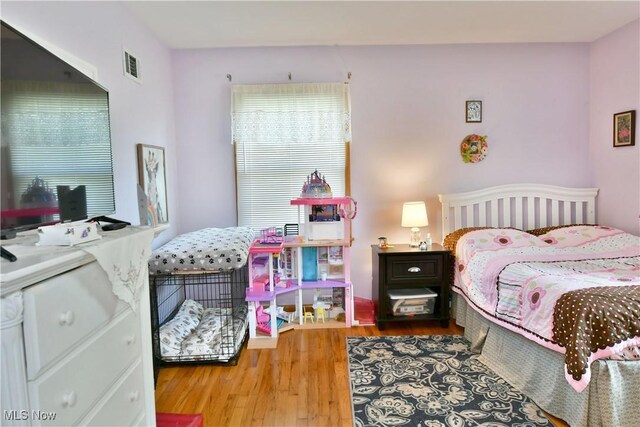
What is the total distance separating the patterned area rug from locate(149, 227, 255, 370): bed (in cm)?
95

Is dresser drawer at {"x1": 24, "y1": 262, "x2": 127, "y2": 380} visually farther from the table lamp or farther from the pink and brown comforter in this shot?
the table lamp

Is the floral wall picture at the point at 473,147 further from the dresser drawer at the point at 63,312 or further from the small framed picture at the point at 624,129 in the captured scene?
the dresser drawer at the point at 63,312

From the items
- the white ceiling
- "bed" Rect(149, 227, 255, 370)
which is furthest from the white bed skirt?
the white ceiling

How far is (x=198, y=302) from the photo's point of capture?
3463 mm

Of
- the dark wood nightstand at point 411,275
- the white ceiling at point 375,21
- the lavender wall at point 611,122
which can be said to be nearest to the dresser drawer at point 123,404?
the dark wood nightstand at point 411,275

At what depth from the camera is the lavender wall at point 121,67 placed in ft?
5.93

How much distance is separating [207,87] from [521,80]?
2952 millimetres

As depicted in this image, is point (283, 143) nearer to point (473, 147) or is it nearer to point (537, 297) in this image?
point (473, 147)

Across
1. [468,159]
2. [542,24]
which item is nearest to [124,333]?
[468,159]

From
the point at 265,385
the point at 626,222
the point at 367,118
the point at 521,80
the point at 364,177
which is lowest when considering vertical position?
the point at 265,385

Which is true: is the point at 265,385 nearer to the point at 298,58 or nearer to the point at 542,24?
the point at 298,58

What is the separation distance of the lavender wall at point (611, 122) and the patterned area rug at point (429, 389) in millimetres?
1919

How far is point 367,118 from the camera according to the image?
353cm

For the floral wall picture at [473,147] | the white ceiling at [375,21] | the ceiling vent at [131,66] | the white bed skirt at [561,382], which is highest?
the white ceiling at [375,21]
